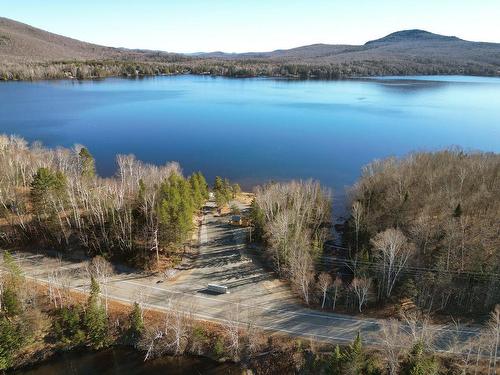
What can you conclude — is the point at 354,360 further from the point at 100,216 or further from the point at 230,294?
the point at 100,216

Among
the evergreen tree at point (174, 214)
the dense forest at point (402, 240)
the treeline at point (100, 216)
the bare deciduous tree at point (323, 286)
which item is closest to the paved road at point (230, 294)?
the bare deciduous tree at point (323, 286)

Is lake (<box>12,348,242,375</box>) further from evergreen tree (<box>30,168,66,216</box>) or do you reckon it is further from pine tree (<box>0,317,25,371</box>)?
evergreen tree (<box>30,168,66,216</box>)

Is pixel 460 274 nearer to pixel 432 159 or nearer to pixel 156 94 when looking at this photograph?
pixel 432 159

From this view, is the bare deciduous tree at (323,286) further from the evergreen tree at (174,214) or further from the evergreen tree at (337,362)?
the evergreen tree at (174,214)

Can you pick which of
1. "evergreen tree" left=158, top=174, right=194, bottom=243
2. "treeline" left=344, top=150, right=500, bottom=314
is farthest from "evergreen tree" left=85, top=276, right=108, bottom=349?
"treeline" left=344, top=150, right=500, bottom=314

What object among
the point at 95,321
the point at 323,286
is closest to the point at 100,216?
the point at 95,321

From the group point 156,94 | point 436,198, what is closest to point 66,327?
point 436,198
